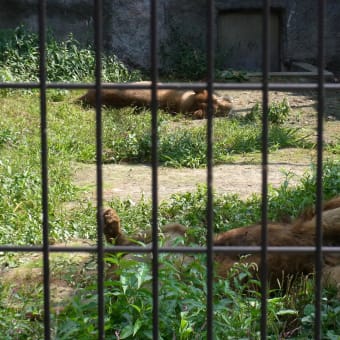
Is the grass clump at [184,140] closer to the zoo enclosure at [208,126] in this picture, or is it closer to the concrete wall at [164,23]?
the concrete wall at [164,23]

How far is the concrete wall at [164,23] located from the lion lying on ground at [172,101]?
3.09 meters

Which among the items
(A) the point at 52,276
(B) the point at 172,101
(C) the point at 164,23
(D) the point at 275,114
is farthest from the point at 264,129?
(C) the point at 164,23

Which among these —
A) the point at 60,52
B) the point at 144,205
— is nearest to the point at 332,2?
the point at 60,52

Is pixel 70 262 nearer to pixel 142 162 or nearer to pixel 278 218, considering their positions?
pixel 278 218

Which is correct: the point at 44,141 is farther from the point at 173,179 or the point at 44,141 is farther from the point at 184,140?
the point at 184,140

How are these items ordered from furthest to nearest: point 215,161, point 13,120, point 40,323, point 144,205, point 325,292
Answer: point 13,120 → point 215,161 → point 144,205 → point 325,292 → point 40,323

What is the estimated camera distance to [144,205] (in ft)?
21.3

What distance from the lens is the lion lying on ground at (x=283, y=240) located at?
15.0ft

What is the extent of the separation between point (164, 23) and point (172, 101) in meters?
3.96

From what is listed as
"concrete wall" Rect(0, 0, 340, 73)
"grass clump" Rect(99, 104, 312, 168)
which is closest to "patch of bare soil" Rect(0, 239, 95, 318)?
"grass clump" Rect(99, 104, 312, 168)

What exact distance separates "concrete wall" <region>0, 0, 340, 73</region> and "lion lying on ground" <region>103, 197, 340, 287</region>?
890 cm

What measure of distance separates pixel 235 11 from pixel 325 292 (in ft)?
37.0

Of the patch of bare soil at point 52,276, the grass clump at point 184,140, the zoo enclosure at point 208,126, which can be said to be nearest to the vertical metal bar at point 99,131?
the zoo enclosure at point 208,126

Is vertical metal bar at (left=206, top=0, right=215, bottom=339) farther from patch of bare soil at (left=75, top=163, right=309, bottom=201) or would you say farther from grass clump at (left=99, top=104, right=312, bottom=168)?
grass clump at (left=99, top=104, right=312, bottom=168)
